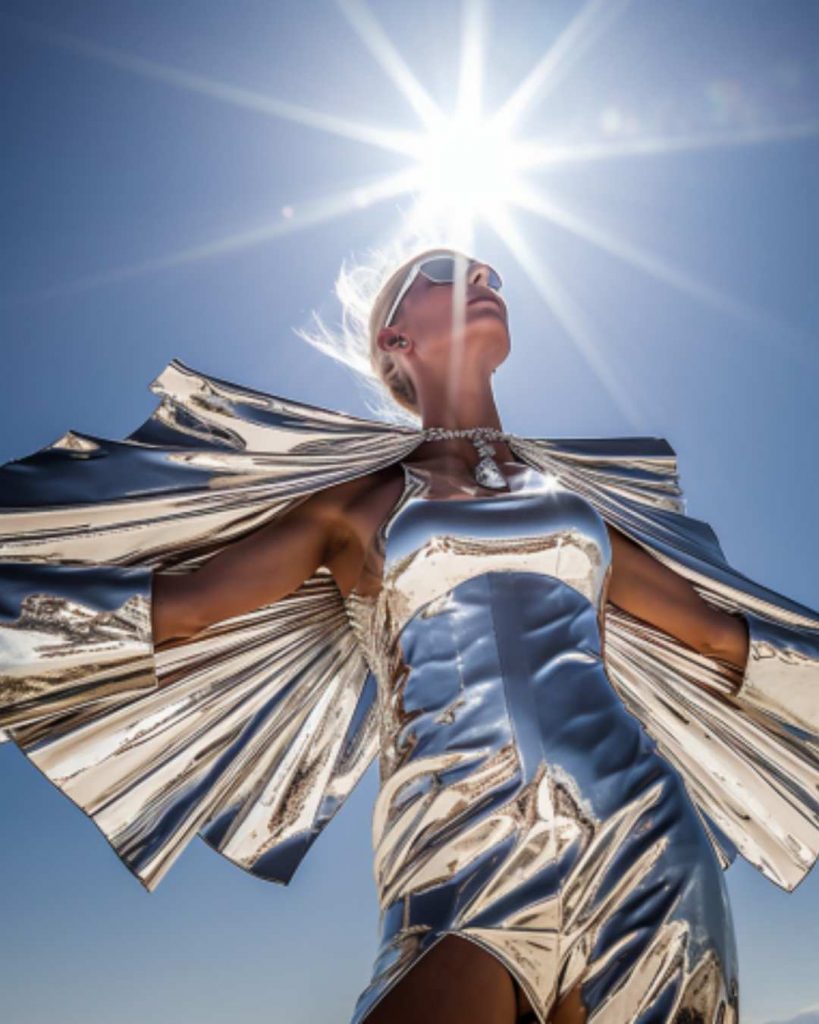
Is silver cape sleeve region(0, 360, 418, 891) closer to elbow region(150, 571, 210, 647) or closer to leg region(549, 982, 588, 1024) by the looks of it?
elbow region(150, 571, 210, 647)

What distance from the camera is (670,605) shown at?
2996mm

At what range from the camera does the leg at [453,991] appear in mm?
1622

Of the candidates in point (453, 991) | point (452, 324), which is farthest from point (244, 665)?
point (453, 991)

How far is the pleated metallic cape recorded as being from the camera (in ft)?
7.23

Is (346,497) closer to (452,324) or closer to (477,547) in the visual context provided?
(477,547)

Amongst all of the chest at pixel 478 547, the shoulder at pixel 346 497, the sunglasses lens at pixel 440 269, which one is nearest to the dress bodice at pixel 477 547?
the chest at pixel 478 547

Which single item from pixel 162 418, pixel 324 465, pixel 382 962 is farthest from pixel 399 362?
pixel 382 962

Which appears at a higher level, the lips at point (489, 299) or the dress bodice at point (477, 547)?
the lips at point (489, 299)

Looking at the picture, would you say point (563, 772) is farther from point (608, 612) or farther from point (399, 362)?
point (399, 362)

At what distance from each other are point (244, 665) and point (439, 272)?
1.44 metres

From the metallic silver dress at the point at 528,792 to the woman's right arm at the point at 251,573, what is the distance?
36cm

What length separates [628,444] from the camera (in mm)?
3785

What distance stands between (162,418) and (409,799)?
1386 millimetres

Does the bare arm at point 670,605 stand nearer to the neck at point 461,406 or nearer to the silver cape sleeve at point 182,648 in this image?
the neck at point 461,406
